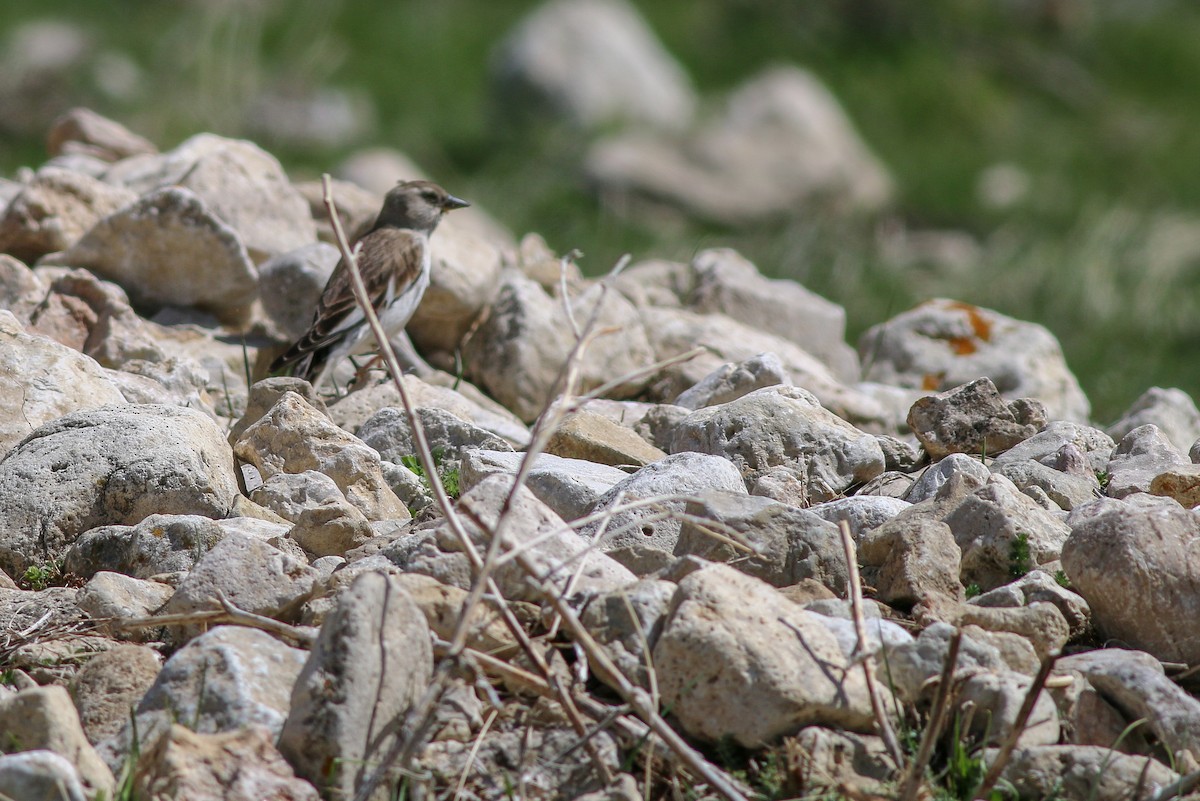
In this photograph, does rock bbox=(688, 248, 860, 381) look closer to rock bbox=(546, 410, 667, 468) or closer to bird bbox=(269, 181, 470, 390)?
bird bbox=(269, 181, 470, 390)

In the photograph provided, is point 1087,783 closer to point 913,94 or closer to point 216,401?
point 216,401

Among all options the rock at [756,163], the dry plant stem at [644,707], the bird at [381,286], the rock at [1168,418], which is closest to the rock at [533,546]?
the dry plant stem at [644,707]

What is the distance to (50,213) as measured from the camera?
18.7 ft

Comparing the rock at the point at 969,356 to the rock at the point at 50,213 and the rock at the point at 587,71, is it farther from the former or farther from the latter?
the rock at the point at 587,71

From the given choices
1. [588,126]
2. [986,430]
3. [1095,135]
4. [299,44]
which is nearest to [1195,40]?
[1095,135]

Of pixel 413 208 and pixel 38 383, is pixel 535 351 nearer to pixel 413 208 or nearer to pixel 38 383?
pixel 413 208

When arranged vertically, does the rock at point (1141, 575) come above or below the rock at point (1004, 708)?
above

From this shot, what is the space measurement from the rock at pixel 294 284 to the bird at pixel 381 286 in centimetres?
12

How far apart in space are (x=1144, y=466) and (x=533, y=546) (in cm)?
199

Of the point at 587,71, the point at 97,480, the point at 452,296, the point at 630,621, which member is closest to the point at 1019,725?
the point at 630,621

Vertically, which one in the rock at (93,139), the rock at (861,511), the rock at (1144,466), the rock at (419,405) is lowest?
the rock at (93,139)

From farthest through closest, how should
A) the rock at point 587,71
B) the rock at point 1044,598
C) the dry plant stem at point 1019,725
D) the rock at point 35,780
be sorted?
the rock at point 587,71 → the rock at point 1044,598 → the dry plant stem at point 1019,725 → the rock at point 35,780

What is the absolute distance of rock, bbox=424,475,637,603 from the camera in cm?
311

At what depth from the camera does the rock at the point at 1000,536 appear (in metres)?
3.45
